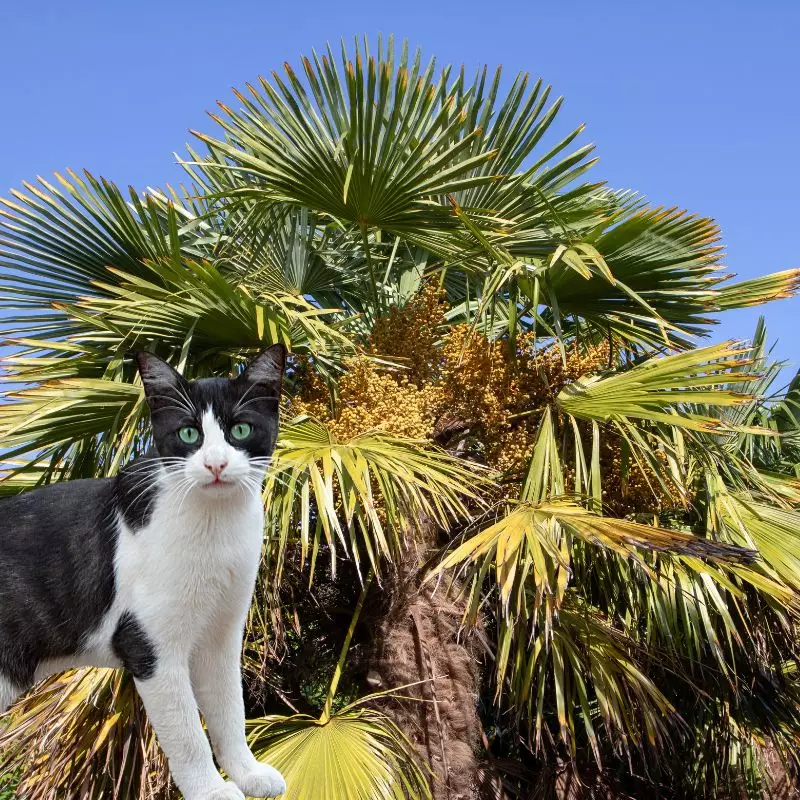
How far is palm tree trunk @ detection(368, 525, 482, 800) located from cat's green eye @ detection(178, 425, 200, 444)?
9.21ft

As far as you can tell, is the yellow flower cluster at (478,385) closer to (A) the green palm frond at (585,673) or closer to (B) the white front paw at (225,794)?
(A) the green palm frond at (585,673)

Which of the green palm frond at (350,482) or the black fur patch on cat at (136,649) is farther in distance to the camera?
the green palm frond at (350,482)

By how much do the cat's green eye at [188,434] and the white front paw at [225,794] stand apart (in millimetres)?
546

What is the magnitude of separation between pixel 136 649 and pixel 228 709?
239 mm

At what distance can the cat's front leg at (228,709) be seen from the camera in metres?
1.55

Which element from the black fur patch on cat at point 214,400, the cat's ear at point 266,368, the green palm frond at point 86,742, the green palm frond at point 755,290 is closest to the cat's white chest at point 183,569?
the black fur patch on cat at point 214,400

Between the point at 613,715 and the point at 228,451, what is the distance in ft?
10.3

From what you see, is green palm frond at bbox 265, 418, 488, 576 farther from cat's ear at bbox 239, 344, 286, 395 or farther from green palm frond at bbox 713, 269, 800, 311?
green palm frond at bbox 713, 269, 800, 311

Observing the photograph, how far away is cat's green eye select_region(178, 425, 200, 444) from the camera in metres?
1.44

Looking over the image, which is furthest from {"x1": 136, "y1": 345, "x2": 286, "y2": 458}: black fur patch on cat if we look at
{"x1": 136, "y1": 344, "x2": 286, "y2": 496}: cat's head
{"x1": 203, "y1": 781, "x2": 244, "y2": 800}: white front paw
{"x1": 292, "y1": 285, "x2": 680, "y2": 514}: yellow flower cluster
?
{"x1": 292, "y1": 285, "x2": 680, "y2": 514}: yellow flower cluster

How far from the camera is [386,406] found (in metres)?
4.13

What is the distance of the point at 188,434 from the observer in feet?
4.74

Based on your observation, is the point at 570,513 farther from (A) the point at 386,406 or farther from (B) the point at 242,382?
(B) the point at 242,382

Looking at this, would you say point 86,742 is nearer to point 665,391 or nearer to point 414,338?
point 414,338
